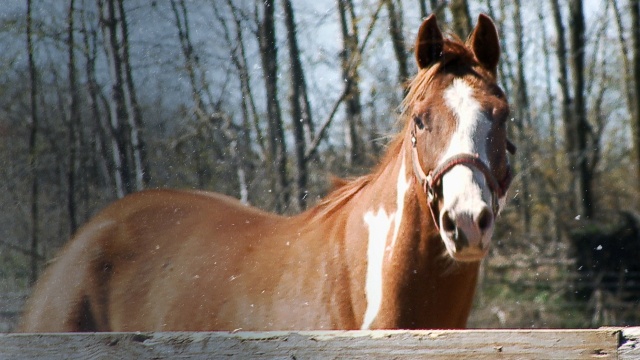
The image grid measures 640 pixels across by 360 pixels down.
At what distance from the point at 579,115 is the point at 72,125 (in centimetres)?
880

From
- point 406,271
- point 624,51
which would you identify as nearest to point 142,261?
point 406,271

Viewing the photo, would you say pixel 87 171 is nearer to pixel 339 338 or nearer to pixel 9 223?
pixel 9 223

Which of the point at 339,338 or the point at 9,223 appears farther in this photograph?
the point at 9,223

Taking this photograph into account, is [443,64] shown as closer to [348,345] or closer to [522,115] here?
[348,345]

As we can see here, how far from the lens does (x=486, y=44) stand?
9.29 feet

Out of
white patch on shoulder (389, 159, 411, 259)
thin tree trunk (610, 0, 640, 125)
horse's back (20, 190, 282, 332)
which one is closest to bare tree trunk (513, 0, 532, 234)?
thin tree trunk (610, 0, 640, 125)

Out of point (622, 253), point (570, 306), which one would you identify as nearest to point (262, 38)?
point (570, 306)

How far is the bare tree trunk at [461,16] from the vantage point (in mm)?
8562

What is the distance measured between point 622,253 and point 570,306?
120 centimetres

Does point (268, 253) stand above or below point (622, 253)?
above

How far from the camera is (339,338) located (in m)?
1.77

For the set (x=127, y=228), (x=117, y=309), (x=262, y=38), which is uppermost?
(x=262, y=38)

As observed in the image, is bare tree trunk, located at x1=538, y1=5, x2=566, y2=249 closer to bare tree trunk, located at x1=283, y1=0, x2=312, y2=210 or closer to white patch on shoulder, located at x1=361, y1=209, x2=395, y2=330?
bare tree trunk, located at x1=283, y1=0, x2=312, y2=210

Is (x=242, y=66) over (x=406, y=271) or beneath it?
over
